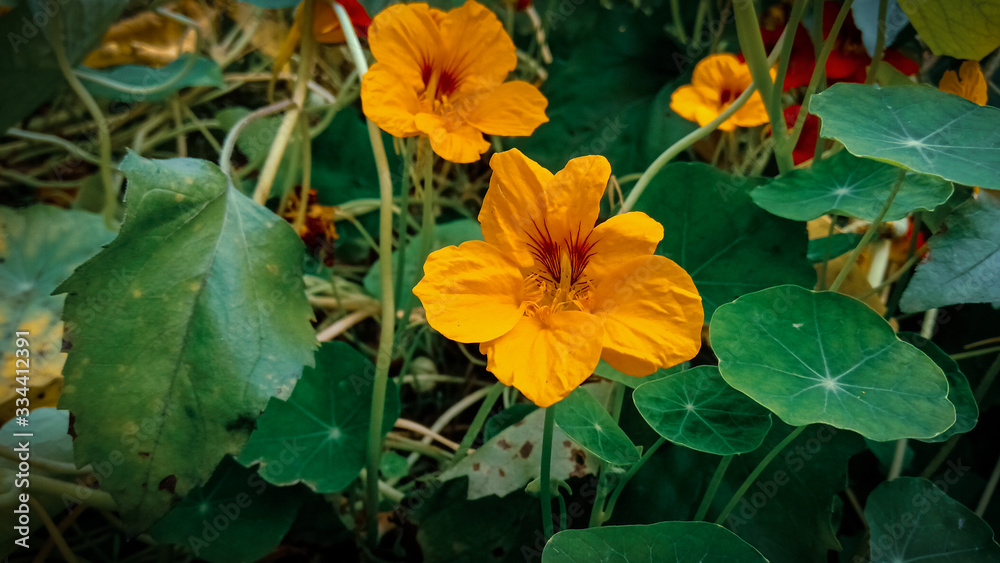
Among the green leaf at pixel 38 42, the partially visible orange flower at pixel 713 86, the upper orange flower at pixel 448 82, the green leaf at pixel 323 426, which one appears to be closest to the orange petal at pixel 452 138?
the upper orange flower at pixel 448 82

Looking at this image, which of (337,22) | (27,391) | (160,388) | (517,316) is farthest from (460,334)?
(27,391)

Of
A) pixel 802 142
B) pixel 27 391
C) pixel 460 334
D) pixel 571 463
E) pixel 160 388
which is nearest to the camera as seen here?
pixel 460 334

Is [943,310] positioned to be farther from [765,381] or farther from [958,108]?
[765,381]

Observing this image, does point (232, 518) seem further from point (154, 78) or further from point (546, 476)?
point (154, 78)

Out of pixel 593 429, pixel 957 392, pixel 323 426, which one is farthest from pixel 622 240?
pixel 323 426

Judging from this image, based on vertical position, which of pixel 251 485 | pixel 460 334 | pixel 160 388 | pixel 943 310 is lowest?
pixel 251 485
